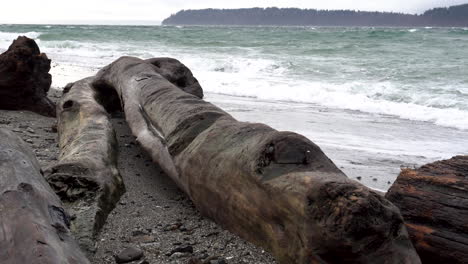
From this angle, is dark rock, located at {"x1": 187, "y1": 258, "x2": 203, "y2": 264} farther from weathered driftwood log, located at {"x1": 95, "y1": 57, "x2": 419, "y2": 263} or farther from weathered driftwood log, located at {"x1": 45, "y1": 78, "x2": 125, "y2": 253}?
weathered driftwood log, located at {"x1": 45, "y1": 78, "x2": 125, "y2": 253}

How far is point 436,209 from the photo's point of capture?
→ 2463 mm

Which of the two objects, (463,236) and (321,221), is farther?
(463,236)

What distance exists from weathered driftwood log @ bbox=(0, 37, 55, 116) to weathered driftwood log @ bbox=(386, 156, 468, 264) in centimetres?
482

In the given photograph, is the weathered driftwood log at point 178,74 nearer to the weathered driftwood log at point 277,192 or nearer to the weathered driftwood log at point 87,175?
the weathered driftwood log at point 87,175

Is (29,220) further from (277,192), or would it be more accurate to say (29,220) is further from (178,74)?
(178,74)

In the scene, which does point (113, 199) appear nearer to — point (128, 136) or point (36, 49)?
point (128, 136)

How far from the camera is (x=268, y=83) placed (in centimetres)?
1091

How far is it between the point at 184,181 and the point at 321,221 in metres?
1.35

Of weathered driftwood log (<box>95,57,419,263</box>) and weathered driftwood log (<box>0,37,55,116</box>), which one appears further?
weathered driftwood log (<box>0,37,55,116</box>)

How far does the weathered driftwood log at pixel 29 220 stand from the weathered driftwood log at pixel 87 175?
425mm

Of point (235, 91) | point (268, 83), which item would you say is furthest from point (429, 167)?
point (268, 83)

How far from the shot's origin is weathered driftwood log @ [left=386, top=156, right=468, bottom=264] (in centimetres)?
238

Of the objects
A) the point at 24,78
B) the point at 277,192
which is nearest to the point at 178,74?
the point at 24,78

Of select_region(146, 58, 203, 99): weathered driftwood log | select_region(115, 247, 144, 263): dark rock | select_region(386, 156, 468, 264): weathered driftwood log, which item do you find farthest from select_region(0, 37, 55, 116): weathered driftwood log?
select_region(386, 156, 468, 264): weathered driftwood log
